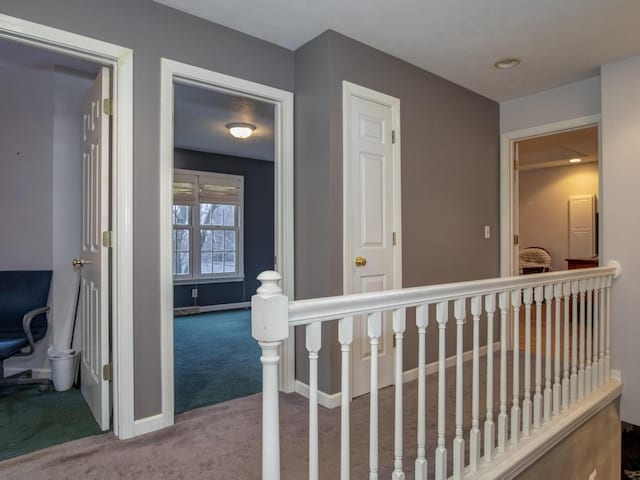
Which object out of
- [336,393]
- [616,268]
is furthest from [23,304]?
[616,268]

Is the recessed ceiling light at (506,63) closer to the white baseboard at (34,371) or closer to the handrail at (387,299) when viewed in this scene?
the handrail at (387,299)

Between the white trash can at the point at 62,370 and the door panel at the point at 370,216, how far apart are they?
79.1 inches

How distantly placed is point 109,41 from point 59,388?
2.32 metres

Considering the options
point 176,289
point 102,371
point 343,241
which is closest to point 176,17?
point 343,241

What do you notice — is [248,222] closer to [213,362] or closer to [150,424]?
[213,362]

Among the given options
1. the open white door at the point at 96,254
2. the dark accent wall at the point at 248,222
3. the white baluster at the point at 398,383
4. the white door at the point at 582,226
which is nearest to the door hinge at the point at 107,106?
the open white door at the point at 96,254

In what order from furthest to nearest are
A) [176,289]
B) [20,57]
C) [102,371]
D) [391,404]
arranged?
[176,289] < [20,57] < [391,404] < [102,371]

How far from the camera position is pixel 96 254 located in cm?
231

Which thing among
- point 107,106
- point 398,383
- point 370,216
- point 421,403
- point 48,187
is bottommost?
point 421,403

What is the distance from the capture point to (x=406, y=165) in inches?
117

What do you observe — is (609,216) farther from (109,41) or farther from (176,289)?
(176,289)

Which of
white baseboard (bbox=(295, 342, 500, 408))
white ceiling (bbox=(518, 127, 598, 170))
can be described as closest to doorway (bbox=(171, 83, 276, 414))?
white baseboard (bbox=(295, 342, 500, 408))

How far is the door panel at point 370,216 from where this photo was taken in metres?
2.61

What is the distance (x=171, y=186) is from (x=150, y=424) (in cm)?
130
